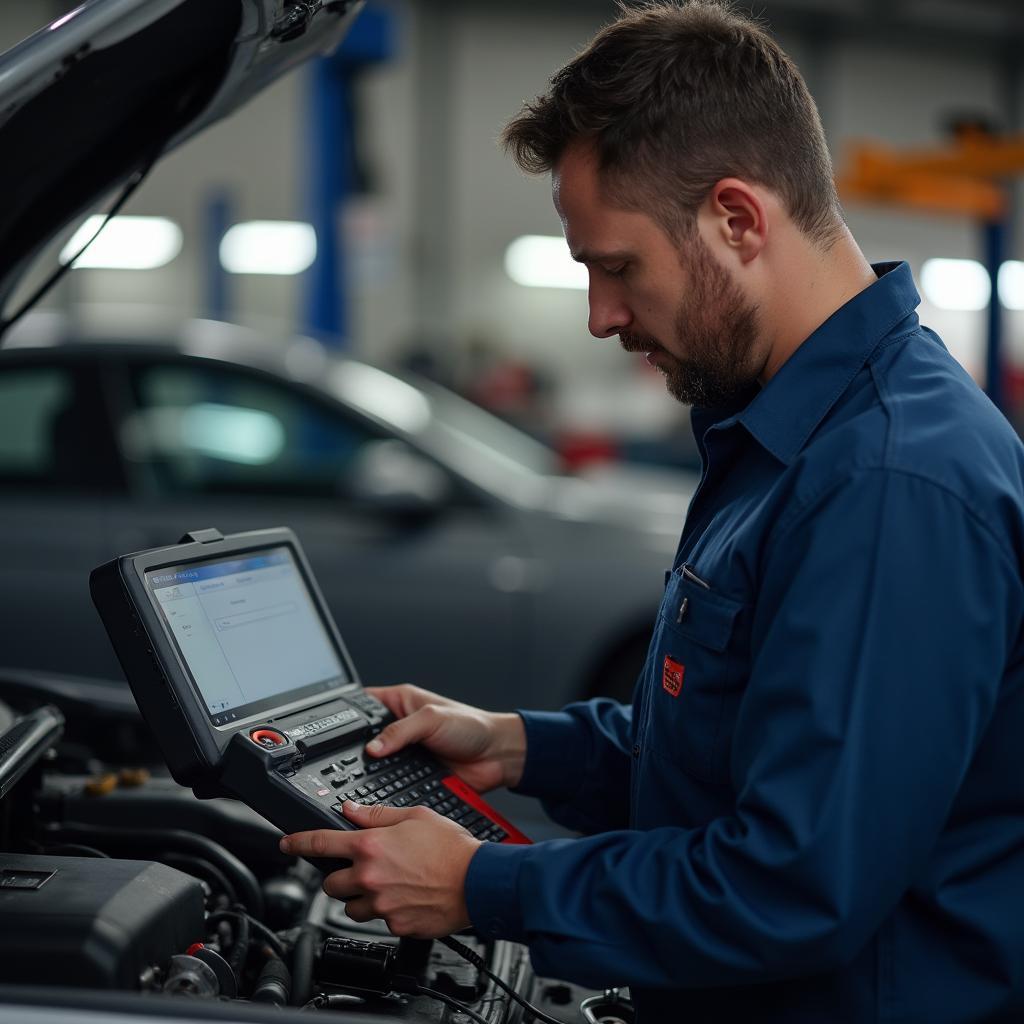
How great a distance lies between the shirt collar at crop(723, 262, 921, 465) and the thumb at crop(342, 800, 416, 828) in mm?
527

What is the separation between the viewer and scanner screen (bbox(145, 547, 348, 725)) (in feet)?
4.68

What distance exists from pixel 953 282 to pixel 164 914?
59.2 ft

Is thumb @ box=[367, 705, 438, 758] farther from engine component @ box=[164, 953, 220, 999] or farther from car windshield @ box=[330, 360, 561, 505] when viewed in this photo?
car windshield @ box=[330, 360, 561, 505]

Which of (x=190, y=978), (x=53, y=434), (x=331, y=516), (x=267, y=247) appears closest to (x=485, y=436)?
(x=331, y=516)

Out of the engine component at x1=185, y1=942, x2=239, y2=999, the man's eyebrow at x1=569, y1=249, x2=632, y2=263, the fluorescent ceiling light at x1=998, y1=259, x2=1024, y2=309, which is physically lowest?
the engine component at x1=185, y1=942, x2=239, y2=999

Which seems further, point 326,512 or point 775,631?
point 326,512

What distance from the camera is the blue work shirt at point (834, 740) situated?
1.05 m

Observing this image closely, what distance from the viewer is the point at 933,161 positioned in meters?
5.14

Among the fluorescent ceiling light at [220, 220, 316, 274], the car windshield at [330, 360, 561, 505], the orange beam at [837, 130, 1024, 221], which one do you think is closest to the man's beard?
the car windshield at [330, 360, 561, 505]

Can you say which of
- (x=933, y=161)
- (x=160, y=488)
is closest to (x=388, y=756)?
(x=160, y=488)

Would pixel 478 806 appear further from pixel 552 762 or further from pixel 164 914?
pixel 164 914

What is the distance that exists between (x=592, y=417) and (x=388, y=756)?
14.7 metres

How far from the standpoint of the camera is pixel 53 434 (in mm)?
3855

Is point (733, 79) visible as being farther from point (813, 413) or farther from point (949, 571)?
point (949, 571)
